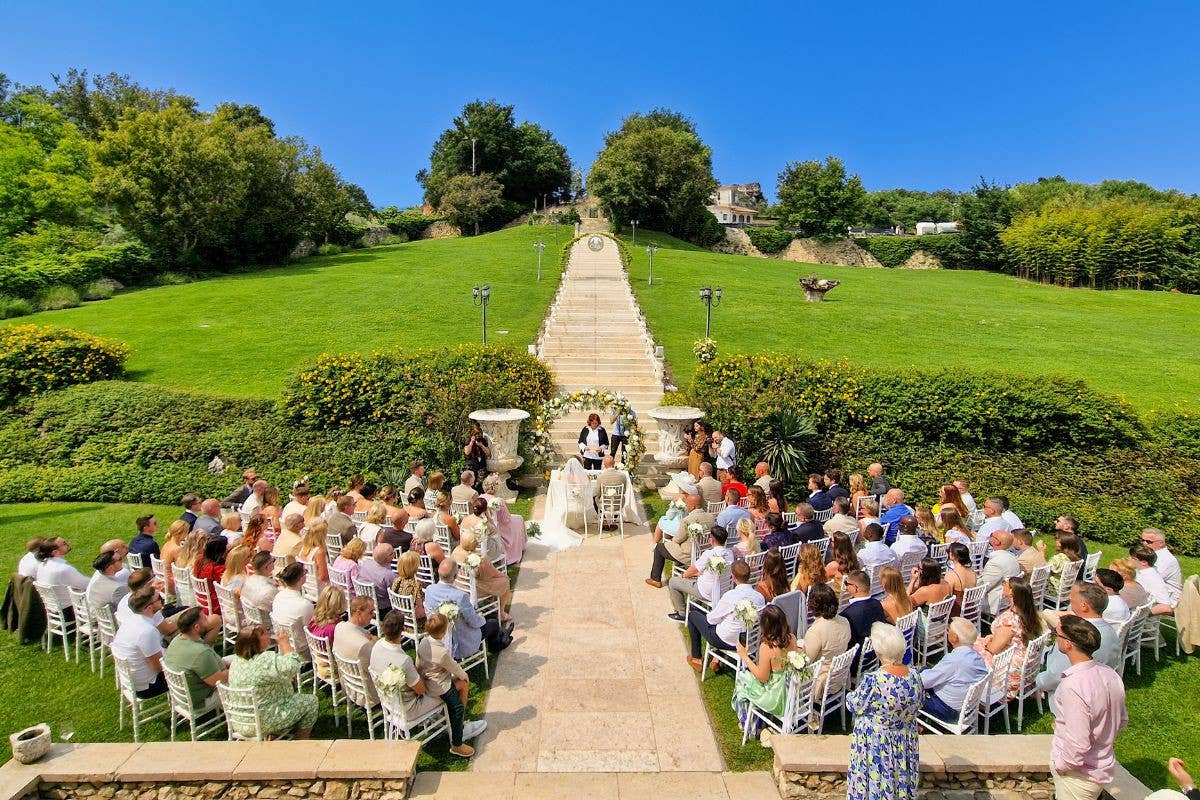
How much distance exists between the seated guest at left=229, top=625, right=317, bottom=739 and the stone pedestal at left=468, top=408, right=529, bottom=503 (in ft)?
24.9

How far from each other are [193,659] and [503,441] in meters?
8.26

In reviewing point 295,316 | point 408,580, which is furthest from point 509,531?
point 295,316

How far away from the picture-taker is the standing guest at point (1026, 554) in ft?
26.0

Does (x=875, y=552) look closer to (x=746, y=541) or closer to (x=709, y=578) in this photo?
(x=746, y=541)

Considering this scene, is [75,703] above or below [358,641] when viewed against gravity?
below

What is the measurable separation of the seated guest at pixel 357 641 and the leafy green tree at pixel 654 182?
47392mm

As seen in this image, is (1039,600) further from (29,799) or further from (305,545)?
(29,799)

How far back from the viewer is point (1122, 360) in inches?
821

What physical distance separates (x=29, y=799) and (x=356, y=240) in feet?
158

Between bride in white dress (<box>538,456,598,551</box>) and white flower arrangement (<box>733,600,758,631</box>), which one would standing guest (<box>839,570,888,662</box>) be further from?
bride in white dress (<box>538,456,598,551</box>)

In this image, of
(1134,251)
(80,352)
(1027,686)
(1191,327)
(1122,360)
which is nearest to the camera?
(1027,686)

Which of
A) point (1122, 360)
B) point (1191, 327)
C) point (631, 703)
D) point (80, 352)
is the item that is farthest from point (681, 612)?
point (1191, 327)

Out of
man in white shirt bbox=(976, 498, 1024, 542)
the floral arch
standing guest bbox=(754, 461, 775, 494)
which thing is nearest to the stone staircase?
the floral arch

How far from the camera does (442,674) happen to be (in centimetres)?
574
